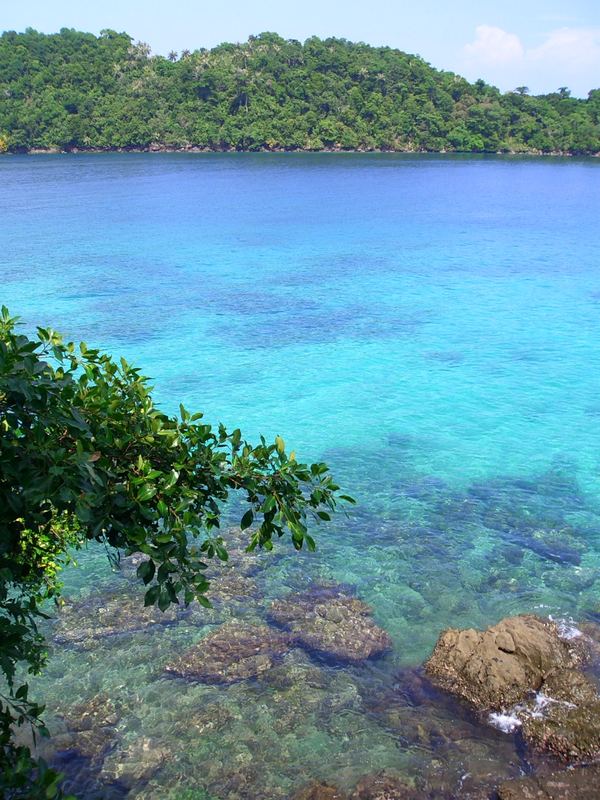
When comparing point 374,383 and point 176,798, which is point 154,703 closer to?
point 176,798

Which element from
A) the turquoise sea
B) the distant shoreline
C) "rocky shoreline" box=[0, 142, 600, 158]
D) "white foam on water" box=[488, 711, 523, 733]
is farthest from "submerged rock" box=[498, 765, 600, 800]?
"rocky shoreline" box=[0, 142, 600, 158]

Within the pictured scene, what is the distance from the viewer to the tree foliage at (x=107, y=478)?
4.15 m

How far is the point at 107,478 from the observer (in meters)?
4.53

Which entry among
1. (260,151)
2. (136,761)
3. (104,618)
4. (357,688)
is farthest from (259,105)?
(136,761)

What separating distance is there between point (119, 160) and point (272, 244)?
6785 cm

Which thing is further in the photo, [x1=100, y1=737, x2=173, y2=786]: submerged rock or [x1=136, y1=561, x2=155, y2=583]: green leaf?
[x1=100, y1=737, x2=173, y2=786]: submerged rock

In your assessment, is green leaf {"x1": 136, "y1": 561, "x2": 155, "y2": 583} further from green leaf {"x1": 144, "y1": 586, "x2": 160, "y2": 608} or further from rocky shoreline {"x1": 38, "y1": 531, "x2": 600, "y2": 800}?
rocky shoreline {"x1": 38, "y1": 531, "x2": 600, "y2": 800}

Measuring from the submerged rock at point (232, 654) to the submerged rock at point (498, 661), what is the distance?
2.10 meters

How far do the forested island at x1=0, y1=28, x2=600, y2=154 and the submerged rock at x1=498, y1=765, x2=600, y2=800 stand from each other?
119 meters

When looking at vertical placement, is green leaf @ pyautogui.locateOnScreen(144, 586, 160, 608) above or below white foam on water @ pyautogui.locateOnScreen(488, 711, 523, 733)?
above

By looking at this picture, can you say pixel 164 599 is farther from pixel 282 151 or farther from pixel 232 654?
pixel 282 151

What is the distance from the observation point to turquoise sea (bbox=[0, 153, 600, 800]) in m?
8.62

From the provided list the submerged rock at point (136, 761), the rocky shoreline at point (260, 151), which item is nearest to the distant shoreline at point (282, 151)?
the rocky shoreline at point (260, 151)

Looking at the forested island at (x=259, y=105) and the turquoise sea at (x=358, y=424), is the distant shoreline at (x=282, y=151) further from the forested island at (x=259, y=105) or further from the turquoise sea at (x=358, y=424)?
the turquoise sea at (x=358, y=424)
